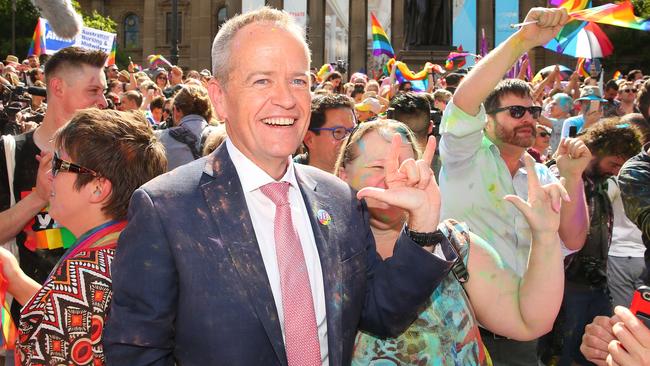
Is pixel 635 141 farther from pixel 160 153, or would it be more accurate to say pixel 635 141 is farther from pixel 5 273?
pixel 5 273

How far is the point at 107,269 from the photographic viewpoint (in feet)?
9.38

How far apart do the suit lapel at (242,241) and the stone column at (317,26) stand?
4111 centimetres

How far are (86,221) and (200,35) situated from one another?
178 ft

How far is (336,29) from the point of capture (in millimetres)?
46844

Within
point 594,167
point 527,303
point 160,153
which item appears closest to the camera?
point 527,303

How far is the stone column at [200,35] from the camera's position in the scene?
179 feet

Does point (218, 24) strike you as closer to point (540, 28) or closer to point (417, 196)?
point (540, 28)

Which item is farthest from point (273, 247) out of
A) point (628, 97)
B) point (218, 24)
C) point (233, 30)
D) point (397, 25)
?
point (218, 24)

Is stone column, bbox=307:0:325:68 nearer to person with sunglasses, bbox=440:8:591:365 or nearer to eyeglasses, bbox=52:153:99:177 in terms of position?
person with sunglasses, bbox=440:8:591:365

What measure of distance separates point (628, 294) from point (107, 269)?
457 cm

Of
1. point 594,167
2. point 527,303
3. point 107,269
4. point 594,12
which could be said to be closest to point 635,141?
point 594,167

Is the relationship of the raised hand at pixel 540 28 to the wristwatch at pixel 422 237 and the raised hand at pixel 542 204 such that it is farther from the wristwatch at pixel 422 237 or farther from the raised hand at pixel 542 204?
the wristwatch at pixel 422 237

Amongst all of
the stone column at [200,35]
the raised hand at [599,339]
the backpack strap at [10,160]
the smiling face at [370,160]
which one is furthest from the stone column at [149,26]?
the raised hand at [599,339]

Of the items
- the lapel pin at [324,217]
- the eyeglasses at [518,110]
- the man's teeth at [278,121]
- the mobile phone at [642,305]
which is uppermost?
the eyeglasses at [518,110]
